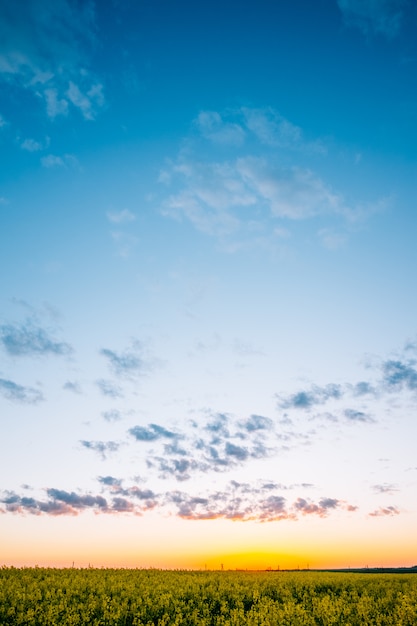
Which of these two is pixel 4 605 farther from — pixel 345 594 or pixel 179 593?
pixel 345 594

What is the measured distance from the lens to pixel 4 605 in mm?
17031

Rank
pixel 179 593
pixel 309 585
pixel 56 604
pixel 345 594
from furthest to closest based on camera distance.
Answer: pixel 309 585, pixel 345 594, pixel 179 593, pixel 56 604

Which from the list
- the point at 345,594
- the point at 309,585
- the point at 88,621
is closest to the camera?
the point at 88,621

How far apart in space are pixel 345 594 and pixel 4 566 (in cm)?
2189

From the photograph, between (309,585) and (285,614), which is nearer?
(285,614)

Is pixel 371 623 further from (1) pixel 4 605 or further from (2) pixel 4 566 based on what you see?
(2) pixel 4 566

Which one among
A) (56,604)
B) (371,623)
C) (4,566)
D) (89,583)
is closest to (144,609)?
(56,604)

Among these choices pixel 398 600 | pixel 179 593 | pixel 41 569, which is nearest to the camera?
pixel 179 593

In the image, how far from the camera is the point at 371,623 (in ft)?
61.4

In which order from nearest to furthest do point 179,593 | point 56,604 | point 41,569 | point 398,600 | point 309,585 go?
point 56,604 < point 179,593 < point 398,600 < point 309,585 < point 41,569

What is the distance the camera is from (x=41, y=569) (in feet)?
97.9

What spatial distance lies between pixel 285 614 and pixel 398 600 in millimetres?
9490

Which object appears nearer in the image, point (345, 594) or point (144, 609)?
point (144, 609)

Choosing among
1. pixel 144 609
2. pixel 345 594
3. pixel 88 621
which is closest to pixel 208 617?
pixel 144 609
